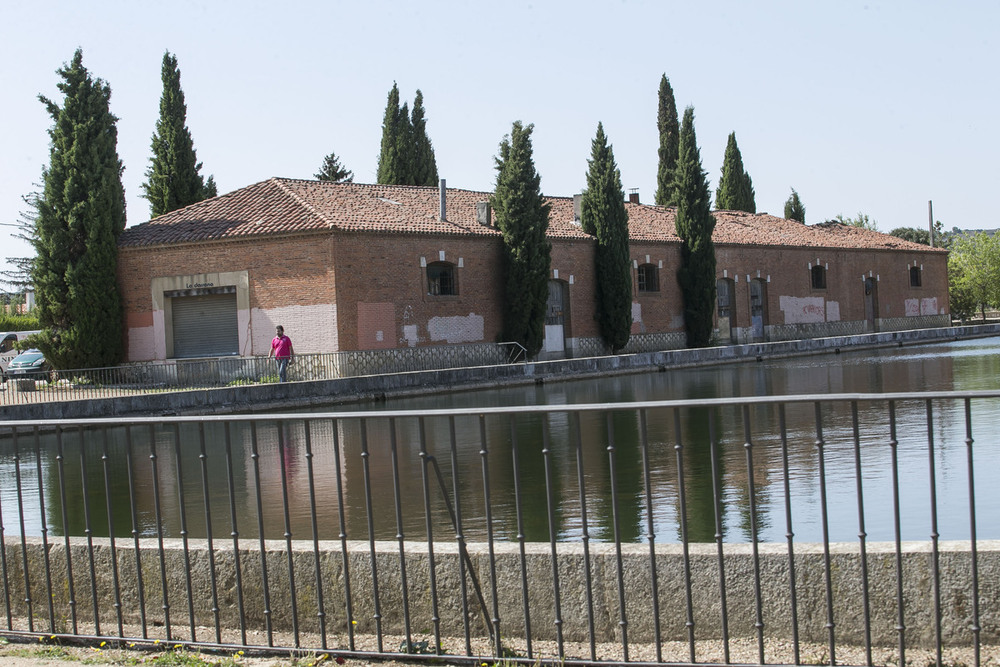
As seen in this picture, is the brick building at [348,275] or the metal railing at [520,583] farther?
the brick building at [348,275]

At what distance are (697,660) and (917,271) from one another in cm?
5493

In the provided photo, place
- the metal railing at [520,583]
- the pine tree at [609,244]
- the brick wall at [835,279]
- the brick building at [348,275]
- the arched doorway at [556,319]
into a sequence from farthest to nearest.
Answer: the brick wall at [835,279], the pine tree at [609,244], the arched doorway at [556,319], the brick building at [348,275], the metal railing at [520,583]

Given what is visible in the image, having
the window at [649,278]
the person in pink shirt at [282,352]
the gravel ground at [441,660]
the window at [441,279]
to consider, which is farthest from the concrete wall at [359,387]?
the gravel ground at [441,660]

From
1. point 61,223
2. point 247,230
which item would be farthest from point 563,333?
point 61,223

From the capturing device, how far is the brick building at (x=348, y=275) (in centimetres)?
2981

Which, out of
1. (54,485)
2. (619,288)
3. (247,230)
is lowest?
(54,485)

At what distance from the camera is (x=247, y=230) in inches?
1196

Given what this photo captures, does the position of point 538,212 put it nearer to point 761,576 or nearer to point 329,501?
point 329,501

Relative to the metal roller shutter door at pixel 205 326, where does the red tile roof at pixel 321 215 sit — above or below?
above

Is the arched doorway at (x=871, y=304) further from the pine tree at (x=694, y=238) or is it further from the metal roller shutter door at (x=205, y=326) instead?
the metal roller shutter door at (x=205, y=326)

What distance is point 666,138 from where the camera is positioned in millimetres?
52625

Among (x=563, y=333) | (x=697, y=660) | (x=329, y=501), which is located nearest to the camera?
(x=697, y=660)

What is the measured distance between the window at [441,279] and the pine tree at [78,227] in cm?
954

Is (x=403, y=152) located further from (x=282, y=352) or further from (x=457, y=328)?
(x=282, y=352)
